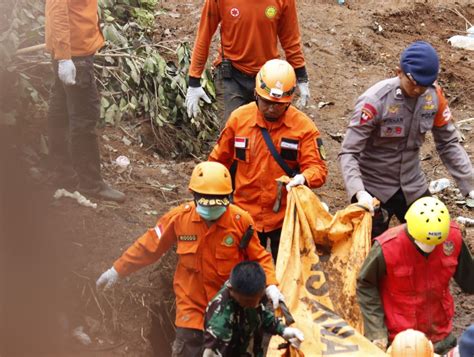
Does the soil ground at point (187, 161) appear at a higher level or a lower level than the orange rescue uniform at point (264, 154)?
lower

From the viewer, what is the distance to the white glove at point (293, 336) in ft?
16.6

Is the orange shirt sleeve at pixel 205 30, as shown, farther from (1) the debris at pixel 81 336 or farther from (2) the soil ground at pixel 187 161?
(1) the debris at pixel 81 336

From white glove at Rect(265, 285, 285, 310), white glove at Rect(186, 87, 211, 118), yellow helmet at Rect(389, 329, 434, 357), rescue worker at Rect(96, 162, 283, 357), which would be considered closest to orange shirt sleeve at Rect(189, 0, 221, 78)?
white glove at Rect(186, 87, 211, 118)

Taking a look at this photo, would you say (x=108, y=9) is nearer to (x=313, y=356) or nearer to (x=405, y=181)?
(x=405, y=181)

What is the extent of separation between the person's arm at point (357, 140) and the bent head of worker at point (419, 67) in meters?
0.27

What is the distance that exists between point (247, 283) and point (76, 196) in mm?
3017

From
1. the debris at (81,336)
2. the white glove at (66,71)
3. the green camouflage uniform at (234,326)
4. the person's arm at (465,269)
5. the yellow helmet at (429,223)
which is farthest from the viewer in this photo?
the white glove at (66,71)

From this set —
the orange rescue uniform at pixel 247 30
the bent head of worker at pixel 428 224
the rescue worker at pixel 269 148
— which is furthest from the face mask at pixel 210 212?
A: the orange rescue uniform at pixel 247 30

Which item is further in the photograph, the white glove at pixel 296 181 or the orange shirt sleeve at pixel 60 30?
the orange shirt sleeve at pixel 60 30

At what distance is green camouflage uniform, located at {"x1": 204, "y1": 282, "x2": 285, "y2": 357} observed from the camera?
5.00 meters

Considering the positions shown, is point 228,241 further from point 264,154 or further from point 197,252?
point 264,154

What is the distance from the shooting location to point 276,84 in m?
6.14

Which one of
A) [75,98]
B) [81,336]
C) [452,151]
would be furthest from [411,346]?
[75,98]

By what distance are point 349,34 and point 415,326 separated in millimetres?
7903
